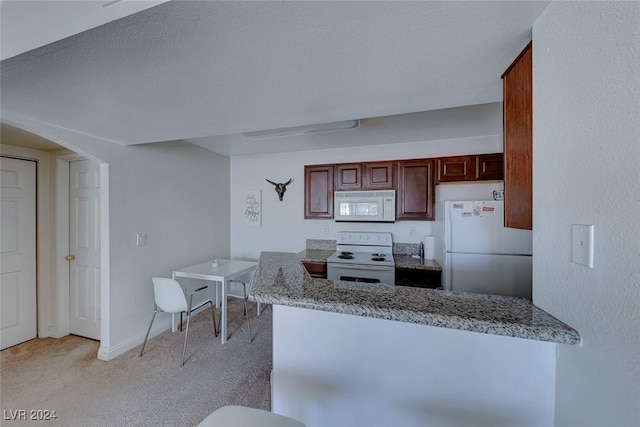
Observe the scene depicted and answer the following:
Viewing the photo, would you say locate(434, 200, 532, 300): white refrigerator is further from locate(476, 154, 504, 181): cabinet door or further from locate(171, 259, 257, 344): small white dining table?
locate(171, 259, 257, 344): small white dining table

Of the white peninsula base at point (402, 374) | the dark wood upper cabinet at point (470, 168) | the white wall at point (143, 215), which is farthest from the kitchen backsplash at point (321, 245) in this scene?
the white peninsula base at point (402, 374)

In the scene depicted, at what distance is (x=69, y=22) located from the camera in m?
0.66

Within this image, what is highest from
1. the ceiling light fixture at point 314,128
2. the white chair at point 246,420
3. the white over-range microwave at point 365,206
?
the ceiling light fixture at point 314,128

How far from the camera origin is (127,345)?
8.16ft

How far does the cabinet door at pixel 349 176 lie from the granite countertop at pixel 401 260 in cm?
90

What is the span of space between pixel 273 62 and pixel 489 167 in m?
2.52

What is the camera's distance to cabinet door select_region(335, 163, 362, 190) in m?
3.16

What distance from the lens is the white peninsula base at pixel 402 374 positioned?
2.82 feet

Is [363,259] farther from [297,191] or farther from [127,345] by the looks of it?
[127,345]

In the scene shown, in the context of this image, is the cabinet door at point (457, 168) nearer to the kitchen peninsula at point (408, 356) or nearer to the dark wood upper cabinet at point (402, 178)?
the dark wood upper cabinet at point (402, 178)

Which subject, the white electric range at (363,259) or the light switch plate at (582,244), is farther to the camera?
the white electric range at (363,259)

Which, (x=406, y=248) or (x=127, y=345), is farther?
(x=406, y=248)

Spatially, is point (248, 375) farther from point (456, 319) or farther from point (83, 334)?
point (83, 334)

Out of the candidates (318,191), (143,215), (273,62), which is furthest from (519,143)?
(143,215)
